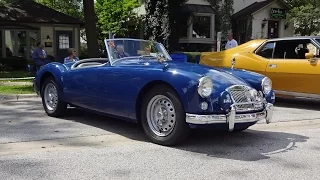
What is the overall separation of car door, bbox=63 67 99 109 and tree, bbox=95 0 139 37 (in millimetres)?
22810

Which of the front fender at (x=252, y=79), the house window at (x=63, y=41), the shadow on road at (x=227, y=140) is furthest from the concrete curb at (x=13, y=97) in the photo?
the house window at (x=63, y=41)

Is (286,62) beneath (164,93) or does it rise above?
above

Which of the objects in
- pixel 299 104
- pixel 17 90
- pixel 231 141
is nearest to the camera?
pixel 231 141

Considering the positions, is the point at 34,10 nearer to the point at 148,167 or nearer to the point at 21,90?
the point at 21,90

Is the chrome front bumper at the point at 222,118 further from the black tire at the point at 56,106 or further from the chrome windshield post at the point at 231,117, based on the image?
the black tire at the point at 56,106

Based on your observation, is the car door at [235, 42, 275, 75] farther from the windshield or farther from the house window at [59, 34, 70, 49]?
the house window at [59, 34, 70, 49]

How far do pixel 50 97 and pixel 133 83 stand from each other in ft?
8.40

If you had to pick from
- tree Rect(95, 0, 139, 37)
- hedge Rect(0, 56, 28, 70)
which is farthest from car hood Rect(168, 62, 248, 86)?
tree Rect(95, 0, 139, 37)

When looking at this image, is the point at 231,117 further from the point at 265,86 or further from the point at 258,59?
the point at 258,59

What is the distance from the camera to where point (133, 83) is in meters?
5.65

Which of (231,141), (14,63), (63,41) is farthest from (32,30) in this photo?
(231,141)

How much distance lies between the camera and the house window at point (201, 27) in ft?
88.7

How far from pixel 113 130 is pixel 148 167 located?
6.78ft

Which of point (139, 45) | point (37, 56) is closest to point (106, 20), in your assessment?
point (37, 56)
